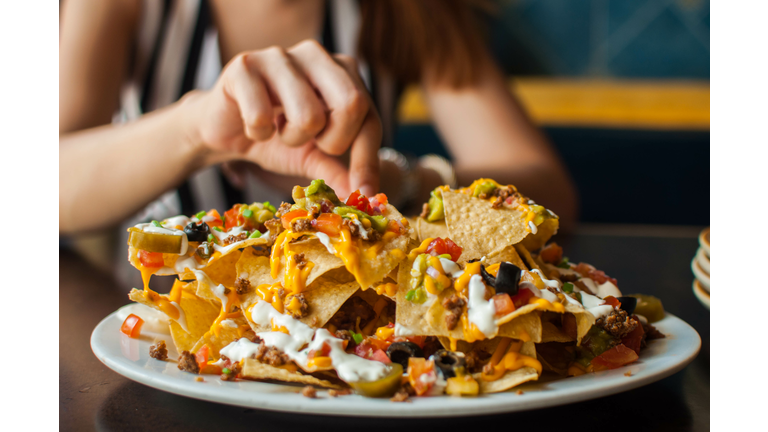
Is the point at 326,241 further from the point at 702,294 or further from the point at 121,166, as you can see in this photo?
the point at 121,166

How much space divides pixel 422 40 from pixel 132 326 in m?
2.16

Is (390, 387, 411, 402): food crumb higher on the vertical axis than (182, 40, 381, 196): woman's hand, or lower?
lower

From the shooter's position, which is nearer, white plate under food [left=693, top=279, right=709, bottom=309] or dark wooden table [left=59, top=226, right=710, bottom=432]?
dark wooden table [left=59, top=226, right=710, bottom=432]

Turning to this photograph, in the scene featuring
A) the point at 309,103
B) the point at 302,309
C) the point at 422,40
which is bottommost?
the point at 302,309

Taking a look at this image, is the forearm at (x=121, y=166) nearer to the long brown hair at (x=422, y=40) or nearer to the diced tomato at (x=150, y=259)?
the diced tomato at (x=150, y=259)

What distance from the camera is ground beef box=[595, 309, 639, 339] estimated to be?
95 cm

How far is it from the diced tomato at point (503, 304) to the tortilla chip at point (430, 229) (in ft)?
0.94

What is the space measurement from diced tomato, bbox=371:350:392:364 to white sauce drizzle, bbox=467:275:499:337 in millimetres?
143

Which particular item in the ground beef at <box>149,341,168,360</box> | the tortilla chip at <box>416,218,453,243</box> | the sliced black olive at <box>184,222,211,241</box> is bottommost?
the ground beef at <box>149,341,168,360</box>

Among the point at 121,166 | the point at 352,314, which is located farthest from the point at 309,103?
the point at 121,166

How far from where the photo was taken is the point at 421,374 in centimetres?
82

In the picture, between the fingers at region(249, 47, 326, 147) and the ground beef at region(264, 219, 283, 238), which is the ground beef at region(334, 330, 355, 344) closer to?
the ground beef at region(264, 219, 283, 238)

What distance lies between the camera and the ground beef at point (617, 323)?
0.95 meters

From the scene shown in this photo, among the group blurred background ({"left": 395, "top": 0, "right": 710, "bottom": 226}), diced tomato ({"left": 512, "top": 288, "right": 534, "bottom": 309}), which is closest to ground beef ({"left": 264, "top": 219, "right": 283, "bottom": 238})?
diced tomato ({"left": 512, "top": 288, "right": 534, "bottom": 309})
